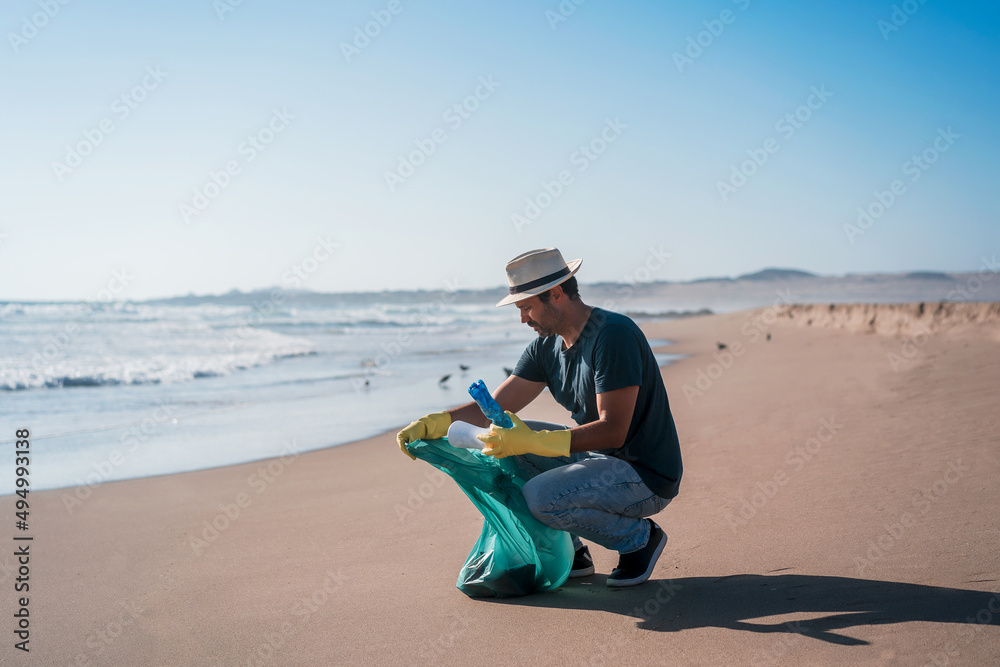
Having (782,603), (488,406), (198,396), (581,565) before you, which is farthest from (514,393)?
(198,396)

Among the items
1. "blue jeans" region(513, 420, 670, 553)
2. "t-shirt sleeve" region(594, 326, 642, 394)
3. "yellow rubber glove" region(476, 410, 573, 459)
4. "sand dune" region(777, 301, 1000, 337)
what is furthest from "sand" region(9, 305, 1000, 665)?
"sand dune" region(777, 301, 1000, 337)

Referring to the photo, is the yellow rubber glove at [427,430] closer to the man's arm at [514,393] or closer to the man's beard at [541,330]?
the man's arm at [514,393]

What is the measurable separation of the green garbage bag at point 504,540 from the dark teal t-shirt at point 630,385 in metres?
0.46

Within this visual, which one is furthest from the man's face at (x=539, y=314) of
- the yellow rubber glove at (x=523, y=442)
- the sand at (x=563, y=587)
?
the sand at (x=563, y=587)

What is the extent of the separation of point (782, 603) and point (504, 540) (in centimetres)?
114

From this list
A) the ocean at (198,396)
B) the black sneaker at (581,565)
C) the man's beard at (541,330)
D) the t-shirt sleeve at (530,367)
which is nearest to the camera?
Answer: the man's beard at (541,330)

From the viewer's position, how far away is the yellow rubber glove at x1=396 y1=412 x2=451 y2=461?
303cm

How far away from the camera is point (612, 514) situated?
2.87m

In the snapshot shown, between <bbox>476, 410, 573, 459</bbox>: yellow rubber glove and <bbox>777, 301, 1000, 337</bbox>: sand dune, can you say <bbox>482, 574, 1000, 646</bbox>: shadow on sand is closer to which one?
<bbox>476, 410, 573, 459</bbox>: yellow rubber glove

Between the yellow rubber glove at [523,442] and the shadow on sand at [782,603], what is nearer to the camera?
the shadow on sand at [782,603]

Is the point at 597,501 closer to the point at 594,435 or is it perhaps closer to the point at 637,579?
the point at 594,435

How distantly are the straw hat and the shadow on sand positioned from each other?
1342 millimetres

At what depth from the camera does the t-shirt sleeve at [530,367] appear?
328 centimetres

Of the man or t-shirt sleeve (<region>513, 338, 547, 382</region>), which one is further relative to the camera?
t-shirt sleeve (<region>513, 338, 547, 382</region>)
